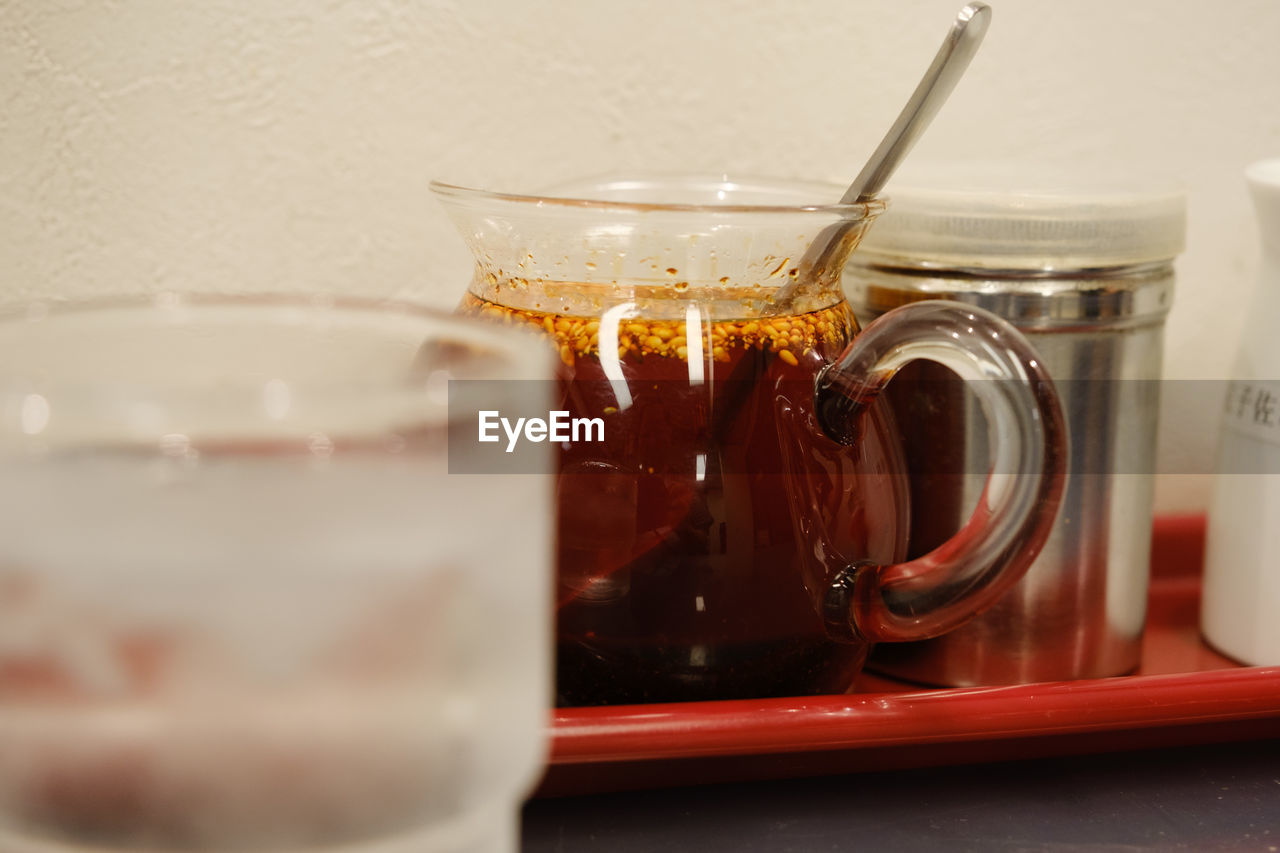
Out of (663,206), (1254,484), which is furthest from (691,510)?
(1254,484)

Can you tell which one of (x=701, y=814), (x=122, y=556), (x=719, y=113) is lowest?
(x=701, y=814)

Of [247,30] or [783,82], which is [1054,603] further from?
[247,30]

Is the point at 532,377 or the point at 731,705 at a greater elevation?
the point at 532,377

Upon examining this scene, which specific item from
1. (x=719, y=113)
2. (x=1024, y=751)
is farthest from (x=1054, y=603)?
(x=719, y=113)

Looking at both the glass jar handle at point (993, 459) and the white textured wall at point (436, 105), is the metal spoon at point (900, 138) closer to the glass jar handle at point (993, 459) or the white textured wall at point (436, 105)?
the glass jar handle at point (993, 459)

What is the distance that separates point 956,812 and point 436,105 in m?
0.36

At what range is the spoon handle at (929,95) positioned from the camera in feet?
1.26

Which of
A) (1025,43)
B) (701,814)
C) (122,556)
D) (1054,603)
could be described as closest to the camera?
(122,556)

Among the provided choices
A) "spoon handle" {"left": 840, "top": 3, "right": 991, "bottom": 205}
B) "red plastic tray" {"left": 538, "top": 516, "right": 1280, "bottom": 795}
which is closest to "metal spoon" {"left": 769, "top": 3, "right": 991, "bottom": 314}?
"spoon handle" {"left": 840, "top": 3, "right": 991, "bottom": 205}

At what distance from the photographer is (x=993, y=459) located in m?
0.36

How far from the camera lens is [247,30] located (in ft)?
1.73

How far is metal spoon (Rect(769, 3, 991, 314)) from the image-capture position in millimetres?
385

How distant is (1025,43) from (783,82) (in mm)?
117

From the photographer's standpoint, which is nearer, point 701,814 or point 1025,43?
point 701,814
